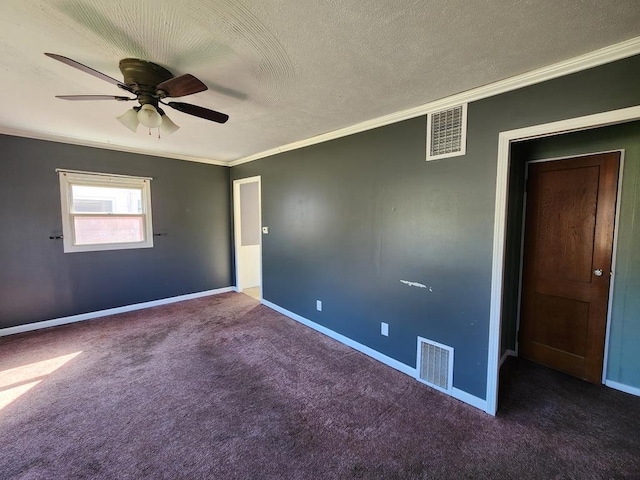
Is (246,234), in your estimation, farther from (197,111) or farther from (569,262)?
(569,262)

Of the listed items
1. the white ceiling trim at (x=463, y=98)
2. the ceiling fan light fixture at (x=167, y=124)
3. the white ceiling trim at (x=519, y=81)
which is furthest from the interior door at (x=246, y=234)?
the white ceiling trim at (x=519, y=81)

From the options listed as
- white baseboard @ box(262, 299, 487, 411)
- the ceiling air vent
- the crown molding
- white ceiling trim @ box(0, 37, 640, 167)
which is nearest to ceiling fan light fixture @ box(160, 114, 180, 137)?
white ceiling trim @ box(0, 37, 640, 167)

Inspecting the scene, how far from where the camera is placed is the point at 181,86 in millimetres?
1684

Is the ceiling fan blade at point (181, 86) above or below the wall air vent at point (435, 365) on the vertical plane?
above

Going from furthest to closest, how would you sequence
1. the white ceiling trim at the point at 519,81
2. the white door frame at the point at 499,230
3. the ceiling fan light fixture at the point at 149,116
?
the ceiling fan light fixture at the point at 149,116
the white door frame at the point at 499,230
the white ceiling trim at the point at 519,81

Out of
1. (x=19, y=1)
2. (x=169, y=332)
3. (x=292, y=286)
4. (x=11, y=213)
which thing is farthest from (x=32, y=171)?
(x=292, y=286)

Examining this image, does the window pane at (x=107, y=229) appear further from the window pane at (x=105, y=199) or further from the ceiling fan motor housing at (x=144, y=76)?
the ceiling fan motor housing at (x=144, y=76)

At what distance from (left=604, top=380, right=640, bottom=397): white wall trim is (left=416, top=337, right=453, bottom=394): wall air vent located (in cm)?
139

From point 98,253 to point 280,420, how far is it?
12.1 ft

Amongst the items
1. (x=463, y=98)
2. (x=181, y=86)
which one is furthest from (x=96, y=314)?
(x=463, y=98)

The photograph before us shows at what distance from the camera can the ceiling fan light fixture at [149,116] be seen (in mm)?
1893

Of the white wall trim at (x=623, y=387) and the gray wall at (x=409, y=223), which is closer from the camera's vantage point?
the gray wall at (x=409, y=223)

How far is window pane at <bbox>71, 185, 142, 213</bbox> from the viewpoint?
374 centimetres

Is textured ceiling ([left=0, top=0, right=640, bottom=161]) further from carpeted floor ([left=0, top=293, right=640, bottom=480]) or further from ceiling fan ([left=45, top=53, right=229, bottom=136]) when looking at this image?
carpeted floor ([left=0, top=293, right=640, bottom=480])
